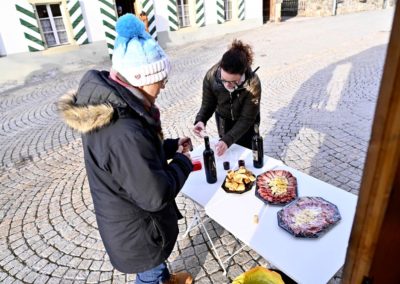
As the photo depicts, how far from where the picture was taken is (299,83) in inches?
303

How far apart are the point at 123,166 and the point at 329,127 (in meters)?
4.63

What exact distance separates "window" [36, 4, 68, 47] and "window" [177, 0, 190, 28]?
5.60 m

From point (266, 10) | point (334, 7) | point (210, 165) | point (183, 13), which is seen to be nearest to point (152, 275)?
point (210, 165)

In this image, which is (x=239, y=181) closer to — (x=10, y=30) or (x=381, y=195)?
(x=381, y=195)

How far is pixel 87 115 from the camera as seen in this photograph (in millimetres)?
1432

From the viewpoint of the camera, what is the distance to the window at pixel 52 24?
34.1 ft

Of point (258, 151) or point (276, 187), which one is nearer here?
point (276, 187)

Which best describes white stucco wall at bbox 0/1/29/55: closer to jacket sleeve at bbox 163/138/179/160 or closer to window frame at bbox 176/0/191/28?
window frame at bbox 176/0/191/28

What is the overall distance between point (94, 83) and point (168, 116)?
4.89 metres

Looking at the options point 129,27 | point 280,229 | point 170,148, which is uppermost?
point 129,27

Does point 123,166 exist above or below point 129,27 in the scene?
below

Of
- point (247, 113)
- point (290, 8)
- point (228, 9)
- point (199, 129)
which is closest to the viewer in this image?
point (247, 113)

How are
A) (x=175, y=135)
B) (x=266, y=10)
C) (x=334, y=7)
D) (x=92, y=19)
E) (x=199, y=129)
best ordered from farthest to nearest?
(x=334, y=7) → (x=266, y=10) → (x=92, y=19) → (x=175, y=135) → (x=199, y=129)

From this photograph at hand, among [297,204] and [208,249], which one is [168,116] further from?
[297,204]
